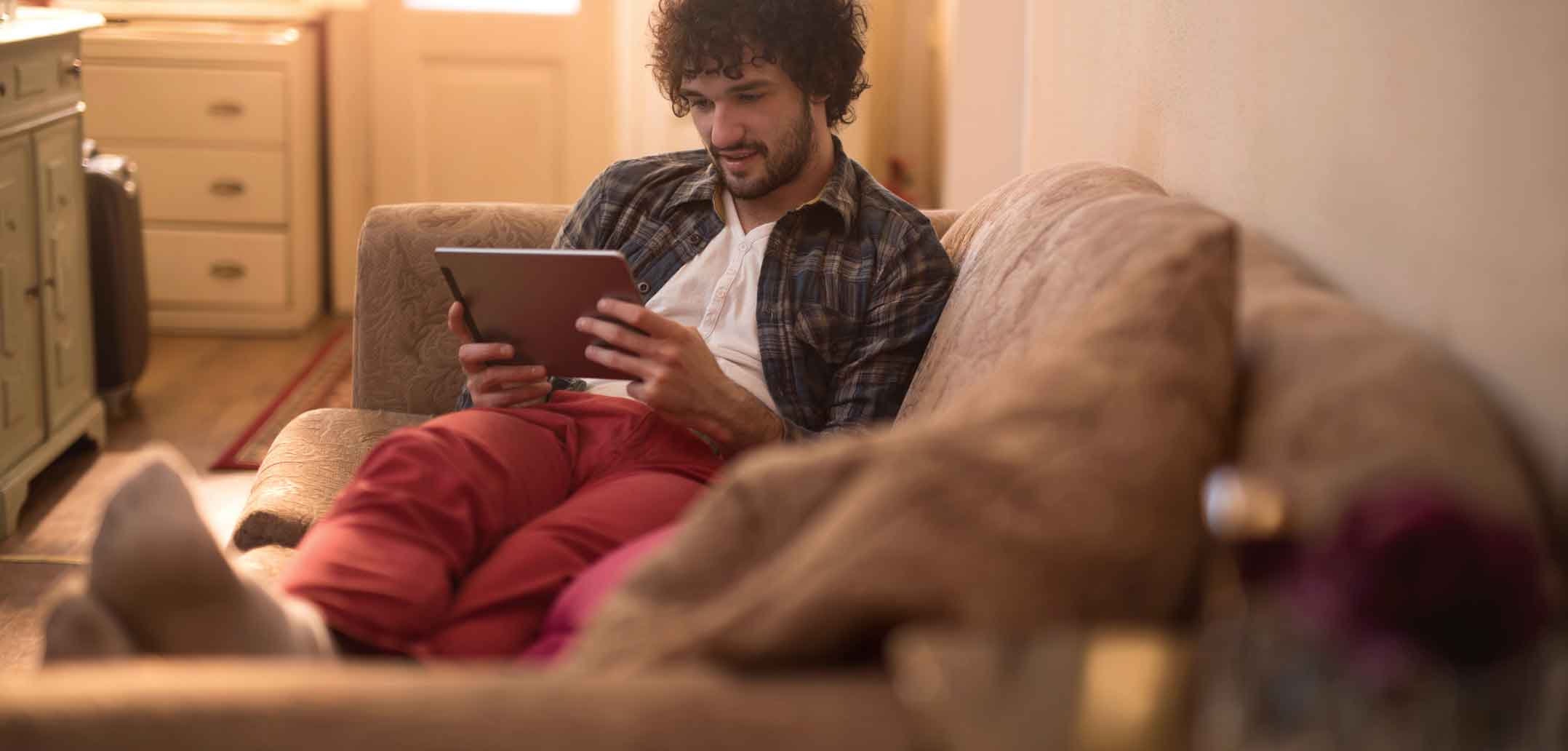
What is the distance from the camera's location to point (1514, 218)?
855mm

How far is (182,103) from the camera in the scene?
12.6ft

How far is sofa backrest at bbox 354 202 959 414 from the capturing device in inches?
73.8

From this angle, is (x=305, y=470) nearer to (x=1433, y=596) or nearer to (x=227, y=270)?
(x=1433, y=596)

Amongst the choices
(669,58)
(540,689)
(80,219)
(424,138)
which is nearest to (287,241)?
(424,138)

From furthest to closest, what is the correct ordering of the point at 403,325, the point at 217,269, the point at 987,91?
the point at 217,269
the point at 987,91
the point at 403,325

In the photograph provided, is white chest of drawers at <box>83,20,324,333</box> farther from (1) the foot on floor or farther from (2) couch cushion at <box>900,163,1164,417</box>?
(1) the foot on floor

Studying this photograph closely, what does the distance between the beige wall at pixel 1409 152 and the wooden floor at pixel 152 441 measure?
1.25m

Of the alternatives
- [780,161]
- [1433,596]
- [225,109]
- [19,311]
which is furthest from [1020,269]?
[225,109]

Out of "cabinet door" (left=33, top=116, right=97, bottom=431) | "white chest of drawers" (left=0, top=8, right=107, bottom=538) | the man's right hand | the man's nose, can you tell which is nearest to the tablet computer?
the man's right hand

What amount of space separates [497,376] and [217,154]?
2728 millimetres

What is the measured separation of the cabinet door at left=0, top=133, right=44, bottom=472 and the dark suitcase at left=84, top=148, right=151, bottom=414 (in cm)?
49

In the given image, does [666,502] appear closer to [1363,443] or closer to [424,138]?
[1363,443]

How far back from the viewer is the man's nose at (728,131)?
168 centimetres

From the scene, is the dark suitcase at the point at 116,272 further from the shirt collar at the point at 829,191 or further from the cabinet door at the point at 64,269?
the shirt collar at the point at 829,191
